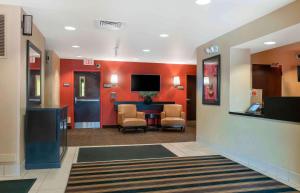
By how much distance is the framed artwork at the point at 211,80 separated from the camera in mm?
4754

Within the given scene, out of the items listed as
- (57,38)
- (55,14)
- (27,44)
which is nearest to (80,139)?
(57,38)

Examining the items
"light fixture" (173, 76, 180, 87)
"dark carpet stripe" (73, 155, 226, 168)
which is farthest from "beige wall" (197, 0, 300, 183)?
"light fixture" (173, 76, 180, 87)

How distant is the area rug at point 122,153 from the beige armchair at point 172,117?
217 centimetres

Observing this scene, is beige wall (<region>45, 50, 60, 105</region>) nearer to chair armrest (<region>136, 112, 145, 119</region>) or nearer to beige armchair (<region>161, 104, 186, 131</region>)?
chair armrest (<region>136, 112, 145, 119</region>)

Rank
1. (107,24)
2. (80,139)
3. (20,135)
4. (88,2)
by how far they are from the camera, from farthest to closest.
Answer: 1. (80,139)
2. (107,24)
3. (20,135)
4. (88,2)

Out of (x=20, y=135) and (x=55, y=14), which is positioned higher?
(x=55, y=14)

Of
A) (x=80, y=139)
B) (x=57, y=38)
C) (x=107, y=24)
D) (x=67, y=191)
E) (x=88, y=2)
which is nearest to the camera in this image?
(x=67, y=191)

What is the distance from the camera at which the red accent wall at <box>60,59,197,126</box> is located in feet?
26.5

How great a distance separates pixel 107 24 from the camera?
155 inches

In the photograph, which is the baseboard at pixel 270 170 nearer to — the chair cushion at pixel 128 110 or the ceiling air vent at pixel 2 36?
the chair cushion at pixel 128 110

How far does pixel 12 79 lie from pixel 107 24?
1.69 meters

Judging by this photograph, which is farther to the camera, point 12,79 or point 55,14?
point 55,14

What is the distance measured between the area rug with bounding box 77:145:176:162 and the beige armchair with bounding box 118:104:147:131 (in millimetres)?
1872

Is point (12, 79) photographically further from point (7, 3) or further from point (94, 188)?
point (94, 188)
